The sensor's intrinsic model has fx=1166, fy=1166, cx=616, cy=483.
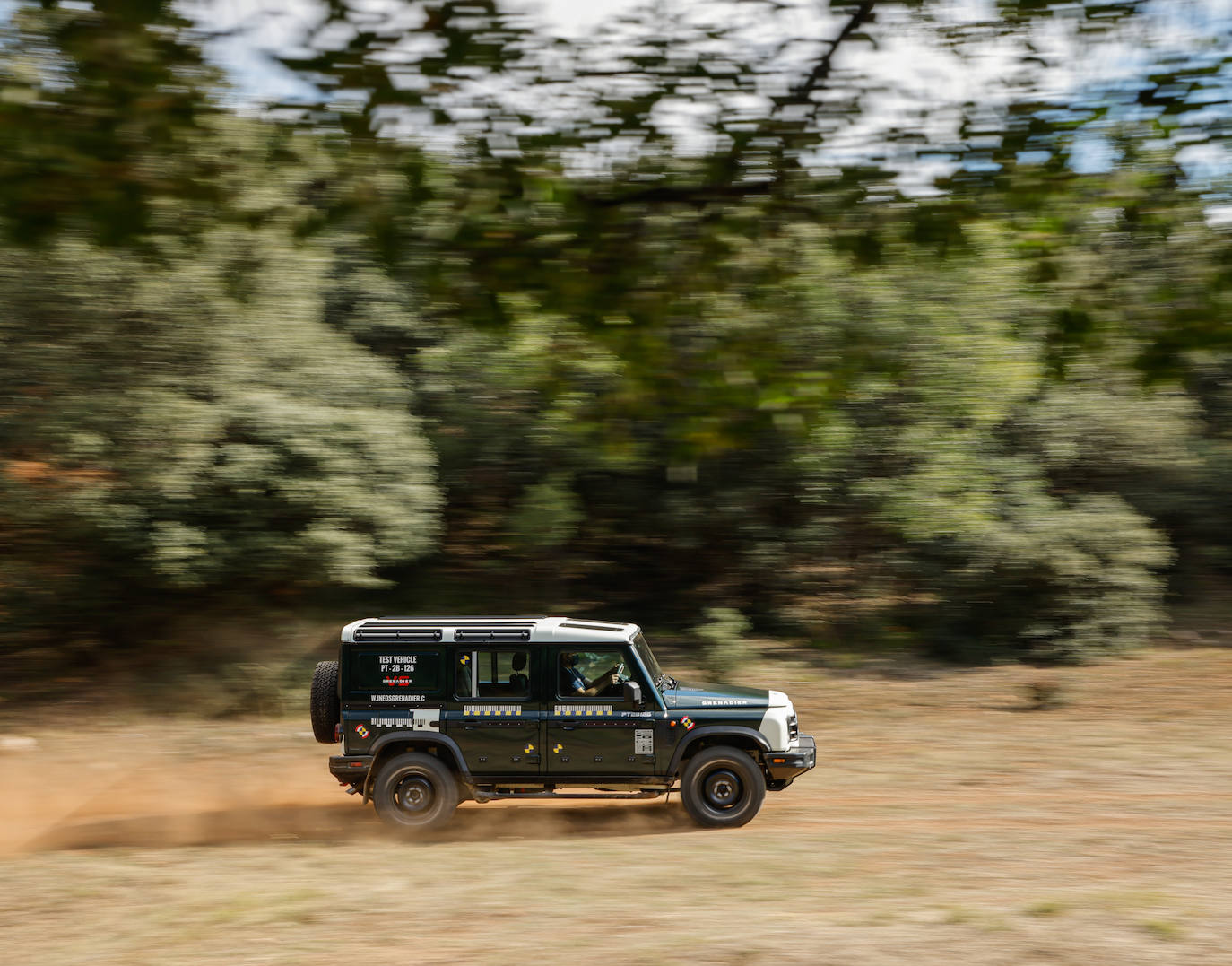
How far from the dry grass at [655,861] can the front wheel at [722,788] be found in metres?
0.25

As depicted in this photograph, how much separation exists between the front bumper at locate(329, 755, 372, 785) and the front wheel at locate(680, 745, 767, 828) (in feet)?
8.70

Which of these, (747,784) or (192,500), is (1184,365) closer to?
(747,784)

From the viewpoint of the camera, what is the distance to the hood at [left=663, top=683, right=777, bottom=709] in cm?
993

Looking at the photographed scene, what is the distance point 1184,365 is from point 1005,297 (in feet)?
16.8

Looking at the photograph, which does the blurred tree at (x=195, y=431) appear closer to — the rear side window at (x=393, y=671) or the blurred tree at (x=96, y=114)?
the rear side window at (x=393, y=671)

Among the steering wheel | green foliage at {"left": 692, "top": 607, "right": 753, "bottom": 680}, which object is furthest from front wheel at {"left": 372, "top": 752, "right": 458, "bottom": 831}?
green foliage at {"left": 692, "top": 607, "right": 753, "bottom": 680}

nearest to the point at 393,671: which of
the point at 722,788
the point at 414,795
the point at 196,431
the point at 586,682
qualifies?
the point at 414,795

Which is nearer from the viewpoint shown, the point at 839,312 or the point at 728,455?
the point at 839,312

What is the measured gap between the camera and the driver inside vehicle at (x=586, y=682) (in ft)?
32.4

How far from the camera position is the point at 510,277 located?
4352 mm

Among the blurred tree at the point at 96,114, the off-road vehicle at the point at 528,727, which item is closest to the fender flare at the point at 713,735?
the off-road vehicle at the point at 528,727

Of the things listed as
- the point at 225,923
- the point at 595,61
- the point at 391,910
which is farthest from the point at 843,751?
the point at 595,61

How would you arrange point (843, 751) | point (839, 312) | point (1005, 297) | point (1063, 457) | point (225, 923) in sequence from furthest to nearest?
1. point (1063, 457)
2. point (843, 751)
3. point (1005, 297)
4. point (225, 923)
5. point (839, 312)

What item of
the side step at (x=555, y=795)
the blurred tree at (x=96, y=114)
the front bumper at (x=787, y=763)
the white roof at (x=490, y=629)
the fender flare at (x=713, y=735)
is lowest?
the side step at (x=555, y=795)
